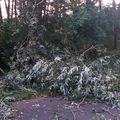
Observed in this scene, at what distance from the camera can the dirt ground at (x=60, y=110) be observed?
5.08 metres

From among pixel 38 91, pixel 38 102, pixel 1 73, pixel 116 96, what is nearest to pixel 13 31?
pixel 1 73

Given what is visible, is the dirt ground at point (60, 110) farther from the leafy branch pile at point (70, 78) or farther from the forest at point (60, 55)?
the leafy branch pile at point (70, 78)

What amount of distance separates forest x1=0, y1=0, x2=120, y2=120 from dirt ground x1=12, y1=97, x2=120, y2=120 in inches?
0.7

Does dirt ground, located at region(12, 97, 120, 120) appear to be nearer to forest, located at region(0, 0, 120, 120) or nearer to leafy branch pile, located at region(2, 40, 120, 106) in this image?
forest, located at region(0, 0, 120, 120)

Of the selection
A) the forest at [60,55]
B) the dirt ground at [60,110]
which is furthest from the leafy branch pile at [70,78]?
the dirt ground at [60,110]

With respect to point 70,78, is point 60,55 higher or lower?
higher

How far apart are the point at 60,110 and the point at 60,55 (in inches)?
89.8

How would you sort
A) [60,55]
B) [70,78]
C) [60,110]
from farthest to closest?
[60,55], [70,78], [60,110]

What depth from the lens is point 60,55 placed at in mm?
7375

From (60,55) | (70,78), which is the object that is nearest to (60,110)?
(70,78)

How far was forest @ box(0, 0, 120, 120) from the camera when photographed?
18.9 ft

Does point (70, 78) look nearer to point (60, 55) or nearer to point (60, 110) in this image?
point (60, 110)

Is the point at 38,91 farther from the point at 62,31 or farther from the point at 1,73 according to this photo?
the point at 62,31

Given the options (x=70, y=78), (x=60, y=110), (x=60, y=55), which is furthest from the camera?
(x=60, y=55)
